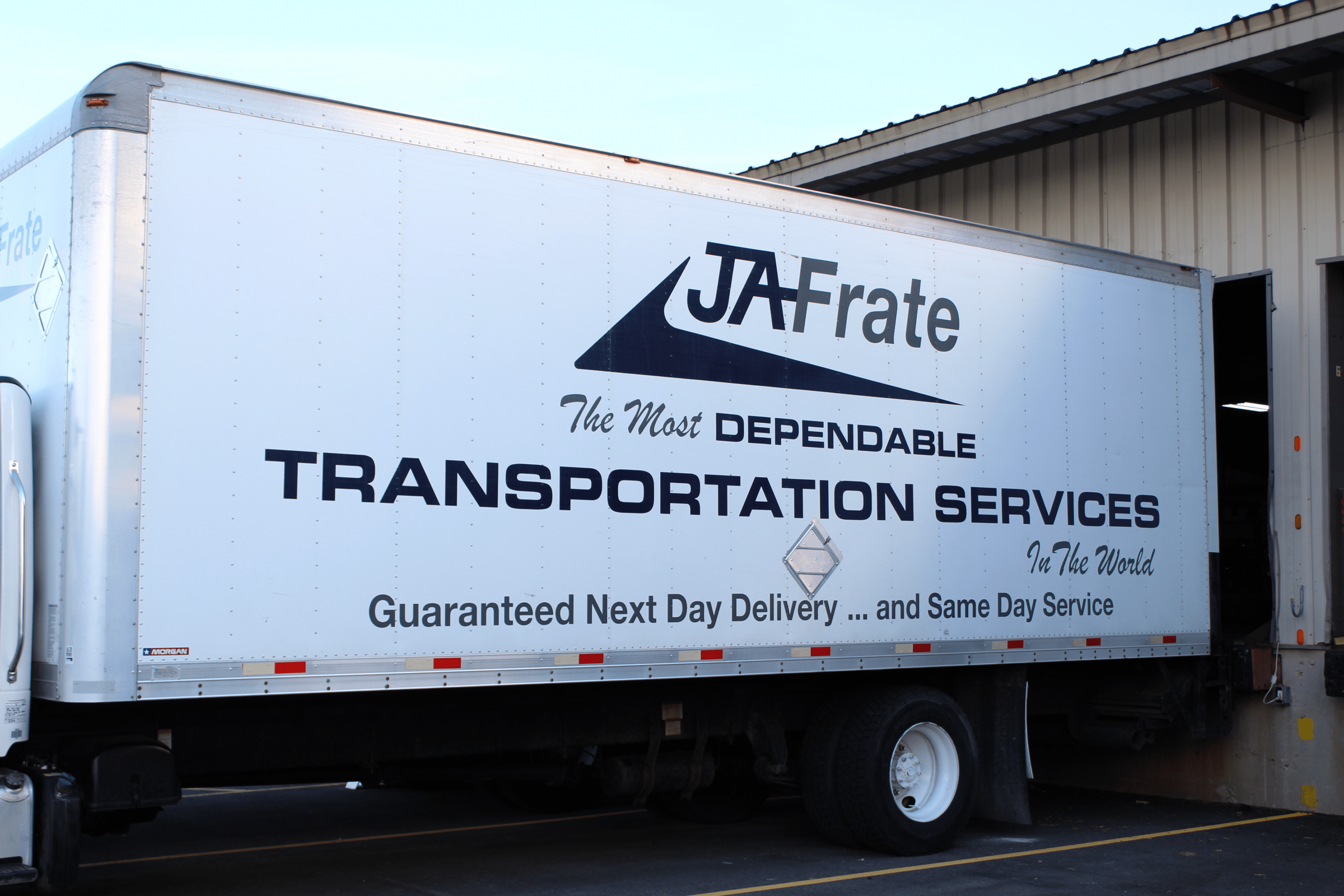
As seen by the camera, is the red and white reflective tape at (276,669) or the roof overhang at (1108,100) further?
the roof overhang at (1108,100)

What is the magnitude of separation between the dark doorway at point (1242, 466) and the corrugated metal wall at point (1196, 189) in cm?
202

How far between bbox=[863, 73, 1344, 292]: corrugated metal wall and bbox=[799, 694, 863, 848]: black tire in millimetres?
5507

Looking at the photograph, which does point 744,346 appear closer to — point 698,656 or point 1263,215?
point 698,656

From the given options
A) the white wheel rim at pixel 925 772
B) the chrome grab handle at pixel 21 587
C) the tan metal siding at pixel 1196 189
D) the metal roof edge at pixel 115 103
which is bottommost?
the white wheel rim at pixel 925 772

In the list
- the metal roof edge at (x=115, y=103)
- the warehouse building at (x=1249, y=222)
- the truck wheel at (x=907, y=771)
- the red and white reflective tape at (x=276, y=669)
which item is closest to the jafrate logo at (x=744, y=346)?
the truck wheel at (x=907, y=771)

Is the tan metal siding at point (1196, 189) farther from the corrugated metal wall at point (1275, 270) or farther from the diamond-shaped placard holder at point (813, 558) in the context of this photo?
the diamond-shaped placard holder at point (813, 558)

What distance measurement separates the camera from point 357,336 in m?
6.35

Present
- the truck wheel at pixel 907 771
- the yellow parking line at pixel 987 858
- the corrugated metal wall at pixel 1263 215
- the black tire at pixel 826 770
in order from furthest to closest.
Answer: the corrugated metal wall at pixel 1263 215 → the black tire at pixel 826 770 → the truck wheel at pixel 907 771 → the yellow parking line at pixel 987 858

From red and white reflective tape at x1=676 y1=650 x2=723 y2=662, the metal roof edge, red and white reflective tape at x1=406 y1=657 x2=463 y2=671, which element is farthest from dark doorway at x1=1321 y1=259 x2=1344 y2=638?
the metal roof edge

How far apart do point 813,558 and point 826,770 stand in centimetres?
143

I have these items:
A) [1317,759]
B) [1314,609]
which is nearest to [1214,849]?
[1317,759]

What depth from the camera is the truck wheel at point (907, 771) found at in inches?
317

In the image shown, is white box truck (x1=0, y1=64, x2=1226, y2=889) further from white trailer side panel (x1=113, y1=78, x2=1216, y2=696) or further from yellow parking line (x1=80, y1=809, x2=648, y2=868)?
yellow parking line (x1=80, y1=809, x2=648, y2=868)

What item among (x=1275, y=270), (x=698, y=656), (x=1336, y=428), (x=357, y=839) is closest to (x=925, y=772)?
(x=698, y=656)
